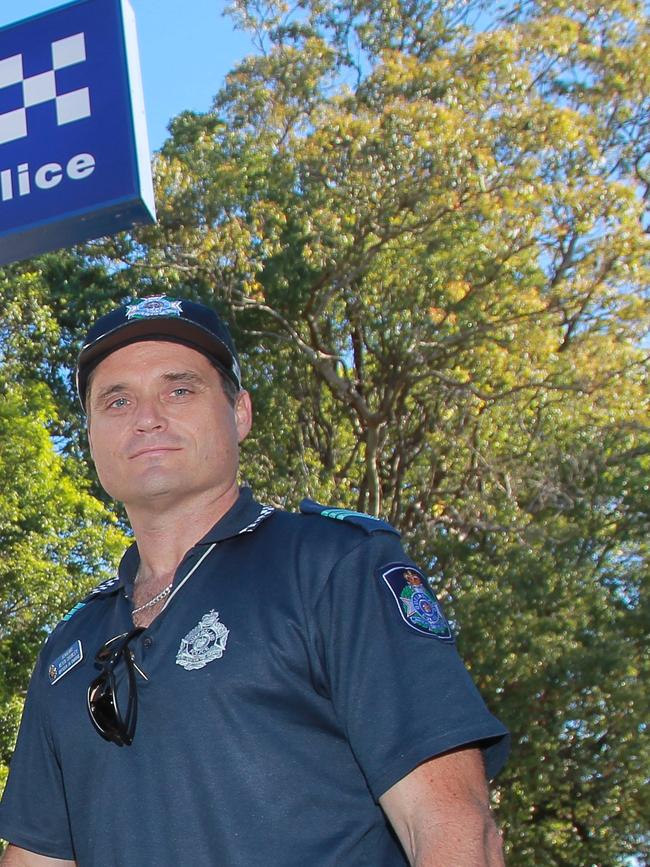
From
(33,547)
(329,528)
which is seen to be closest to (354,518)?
(329,528)

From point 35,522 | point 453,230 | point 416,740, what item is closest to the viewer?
point 416,740

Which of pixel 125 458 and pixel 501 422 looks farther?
pixel 501 422

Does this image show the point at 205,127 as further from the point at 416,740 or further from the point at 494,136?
the point at 416,740

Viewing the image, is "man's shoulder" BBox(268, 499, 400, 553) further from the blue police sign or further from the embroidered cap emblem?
the blue police sign

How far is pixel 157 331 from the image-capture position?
212cm

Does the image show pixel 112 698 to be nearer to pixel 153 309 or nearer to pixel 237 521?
pixel 237 521

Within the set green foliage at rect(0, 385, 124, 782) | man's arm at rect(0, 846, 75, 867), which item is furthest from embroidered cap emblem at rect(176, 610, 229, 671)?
green foliage at rect(0, 385, 124, 782)

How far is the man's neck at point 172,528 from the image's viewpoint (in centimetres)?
207

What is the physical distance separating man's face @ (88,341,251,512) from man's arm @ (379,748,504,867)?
0.68m

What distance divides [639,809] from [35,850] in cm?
1425

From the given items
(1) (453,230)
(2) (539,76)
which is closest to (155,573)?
(1) (453,230)

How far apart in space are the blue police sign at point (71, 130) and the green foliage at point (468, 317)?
10.9 metres

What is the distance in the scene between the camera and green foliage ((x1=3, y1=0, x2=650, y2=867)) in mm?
14242

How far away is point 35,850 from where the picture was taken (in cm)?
198
